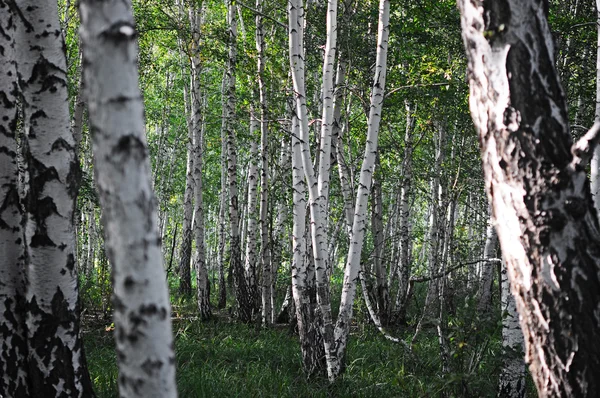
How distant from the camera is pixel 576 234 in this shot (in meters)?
2.32

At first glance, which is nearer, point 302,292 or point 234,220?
point 302,292

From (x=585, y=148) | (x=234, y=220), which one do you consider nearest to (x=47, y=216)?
(x=585, y=148)

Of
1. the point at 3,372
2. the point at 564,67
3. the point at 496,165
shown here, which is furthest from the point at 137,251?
the point at 564,67

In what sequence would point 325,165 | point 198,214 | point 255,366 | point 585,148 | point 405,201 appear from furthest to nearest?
point 405,201
point 198,214
point 255,366
point 325,165
point 585,148

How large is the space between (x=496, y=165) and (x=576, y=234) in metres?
0.43

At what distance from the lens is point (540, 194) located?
2352 millimetres

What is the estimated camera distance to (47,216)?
3459 millimetres

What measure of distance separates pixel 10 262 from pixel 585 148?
344 centimetres

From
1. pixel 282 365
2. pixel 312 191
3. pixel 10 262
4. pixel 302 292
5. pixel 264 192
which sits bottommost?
pixel 282 365

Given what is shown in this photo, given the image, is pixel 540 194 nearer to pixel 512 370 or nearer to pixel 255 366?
pixel 512 370

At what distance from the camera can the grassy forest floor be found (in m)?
5.54

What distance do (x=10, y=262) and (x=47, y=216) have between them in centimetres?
61

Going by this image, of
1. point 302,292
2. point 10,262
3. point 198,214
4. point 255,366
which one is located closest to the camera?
point 10,262

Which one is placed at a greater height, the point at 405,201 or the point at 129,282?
the point at 405,201
